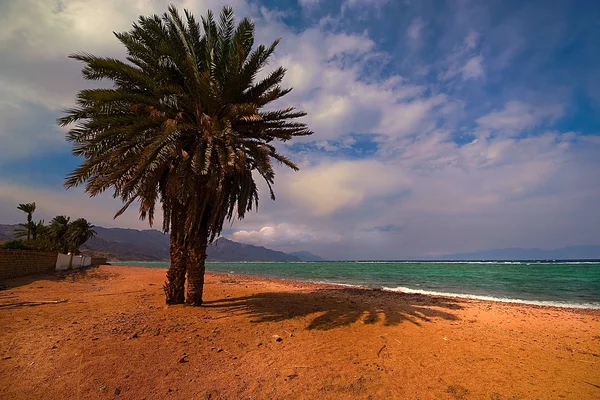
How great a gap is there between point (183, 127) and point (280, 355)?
6.73 metres

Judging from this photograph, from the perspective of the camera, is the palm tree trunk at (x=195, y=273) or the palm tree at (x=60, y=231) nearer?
the palm tree trunk at (x=195, y=273)

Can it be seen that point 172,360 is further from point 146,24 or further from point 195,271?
point 146,24

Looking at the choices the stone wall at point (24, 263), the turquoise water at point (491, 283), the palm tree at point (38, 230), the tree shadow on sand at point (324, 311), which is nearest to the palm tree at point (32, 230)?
the palm tree at point (38, 230)

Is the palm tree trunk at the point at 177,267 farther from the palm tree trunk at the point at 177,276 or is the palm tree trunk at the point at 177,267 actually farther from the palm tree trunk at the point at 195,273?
the palm tree trunk at the point at 195,273

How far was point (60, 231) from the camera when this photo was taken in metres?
45.2

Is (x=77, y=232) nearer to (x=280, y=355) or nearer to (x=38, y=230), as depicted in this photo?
(x=38, y=230)

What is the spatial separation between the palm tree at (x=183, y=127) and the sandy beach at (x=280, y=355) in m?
2.72

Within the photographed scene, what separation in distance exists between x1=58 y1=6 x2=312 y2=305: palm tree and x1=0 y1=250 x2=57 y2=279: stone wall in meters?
14.4

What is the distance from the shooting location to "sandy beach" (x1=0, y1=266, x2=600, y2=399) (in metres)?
4.76

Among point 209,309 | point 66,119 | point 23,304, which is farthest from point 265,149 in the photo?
point 23,304

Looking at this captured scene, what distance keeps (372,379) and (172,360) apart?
12.6 ft

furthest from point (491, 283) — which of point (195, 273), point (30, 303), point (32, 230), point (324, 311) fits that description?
point (32, 230)

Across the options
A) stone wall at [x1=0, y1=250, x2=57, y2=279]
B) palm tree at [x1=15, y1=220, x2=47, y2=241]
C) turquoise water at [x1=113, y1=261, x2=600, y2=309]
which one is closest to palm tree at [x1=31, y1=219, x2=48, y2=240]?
palm tree at [x1=15, y1=220, x2=47, y2=241]

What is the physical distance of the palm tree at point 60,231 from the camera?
44.2 m
